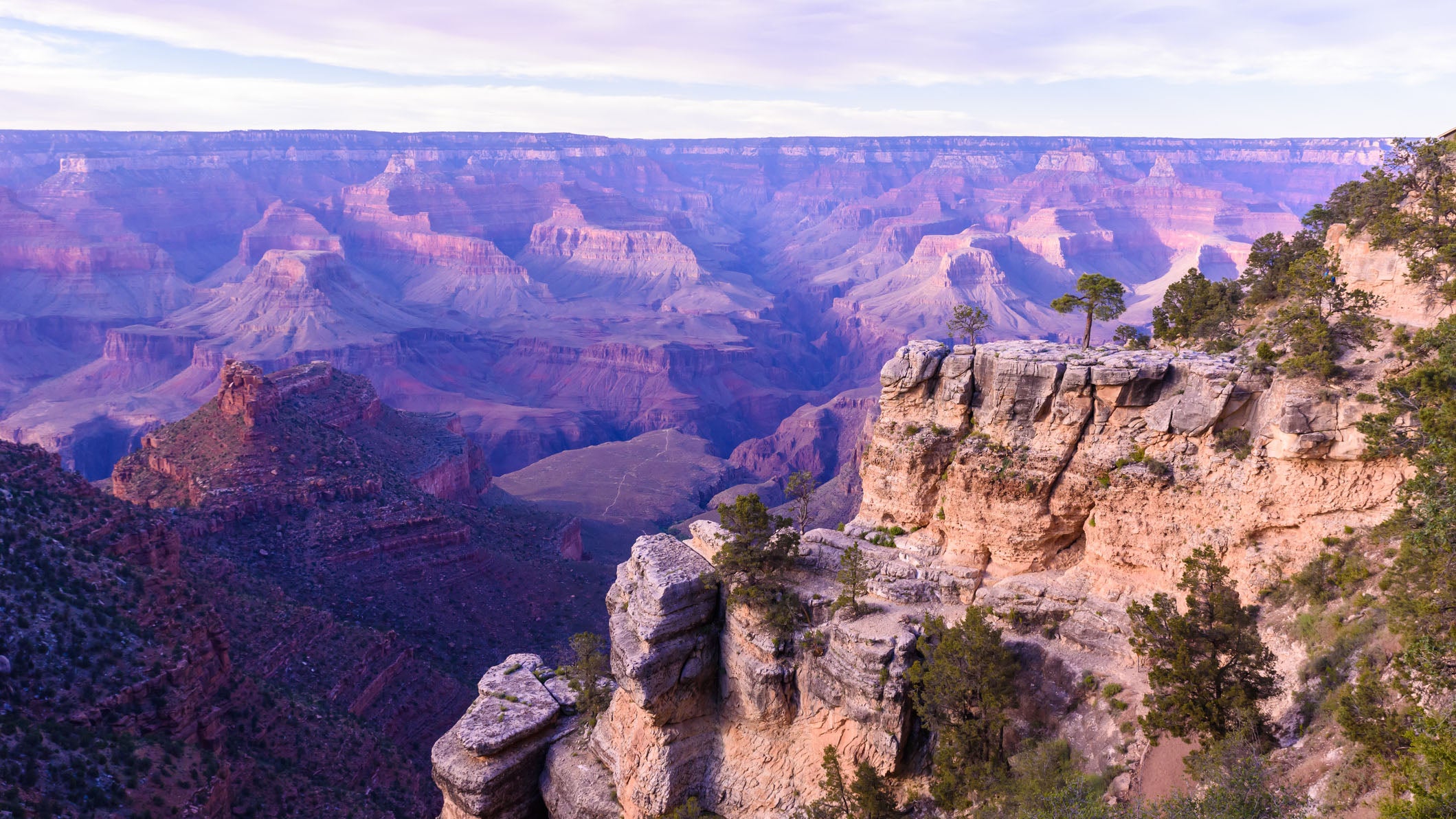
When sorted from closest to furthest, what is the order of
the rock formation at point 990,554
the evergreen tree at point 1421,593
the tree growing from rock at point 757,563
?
the evergreen tree at point 1421,593 < the rock formation at point 990,554 < the tree growing from rock at point 757,563

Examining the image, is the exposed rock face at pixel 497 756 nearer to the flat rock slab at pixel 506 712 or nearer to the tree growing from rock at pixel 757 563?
the flat rock slab at pixel 506 712

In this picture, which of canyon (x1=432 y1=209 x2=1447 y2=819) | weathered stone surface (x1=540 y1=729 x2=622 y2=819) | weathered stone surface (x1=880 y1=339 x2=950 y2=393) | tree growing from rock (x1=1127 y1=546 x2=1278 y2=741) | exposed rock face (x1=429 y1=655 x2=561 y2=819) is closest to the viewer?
tree growing from rock (x1=1127 y1=546 x2=1278 y2=741)

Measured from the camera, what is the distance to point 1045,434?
32.1m

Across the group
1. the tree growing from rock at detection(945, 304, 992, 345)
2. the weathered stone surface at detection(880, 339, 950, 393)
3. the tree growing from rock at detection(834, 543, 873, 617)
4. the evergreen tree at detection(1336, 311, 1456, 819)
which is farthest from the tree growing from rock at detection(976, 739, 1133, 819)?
the tree growing from rock at detection(945, 304, 992, 345)

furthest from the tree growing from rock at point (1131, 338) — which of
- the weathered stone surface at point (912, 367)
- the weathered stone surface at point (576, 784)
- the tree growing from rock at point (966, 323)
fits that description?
the weathered stone surface at point (576, 784)

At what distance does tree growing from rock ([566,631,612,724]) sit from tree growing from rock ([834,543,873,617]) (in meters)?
11.5

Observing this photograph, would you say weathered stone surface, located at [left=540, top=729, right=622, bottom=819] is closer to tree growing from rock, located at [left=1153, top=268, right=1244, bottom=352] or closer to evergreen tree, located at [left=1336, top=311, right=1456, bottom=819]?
evergreen tree, located at [left=1336, top=311, right=1456, bottom=819]

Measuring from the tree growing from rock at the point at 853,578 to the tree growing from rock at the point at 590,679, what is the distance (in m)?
11.5

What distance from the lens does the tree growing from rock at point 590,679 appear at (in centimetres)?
3625

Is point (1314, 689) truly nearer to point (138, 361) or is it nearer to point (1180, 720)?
point (1180, 720)

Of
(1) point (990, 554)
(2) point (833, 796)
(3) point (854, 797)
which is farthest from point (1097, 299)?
(2) point (833, 796)

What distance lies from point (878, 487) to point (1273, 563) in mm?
14223

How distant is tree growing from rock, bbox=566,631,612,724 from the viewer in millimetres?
36250

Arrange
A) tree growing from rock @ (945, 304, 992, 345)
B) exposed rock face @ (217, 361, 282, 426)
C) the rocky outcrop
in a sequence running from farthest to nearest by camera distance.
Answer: exposed rock face @ (217, 361, 282, 426) < tree growing from rock @ (945, 304, 992, 345) < the rocky outcrop
